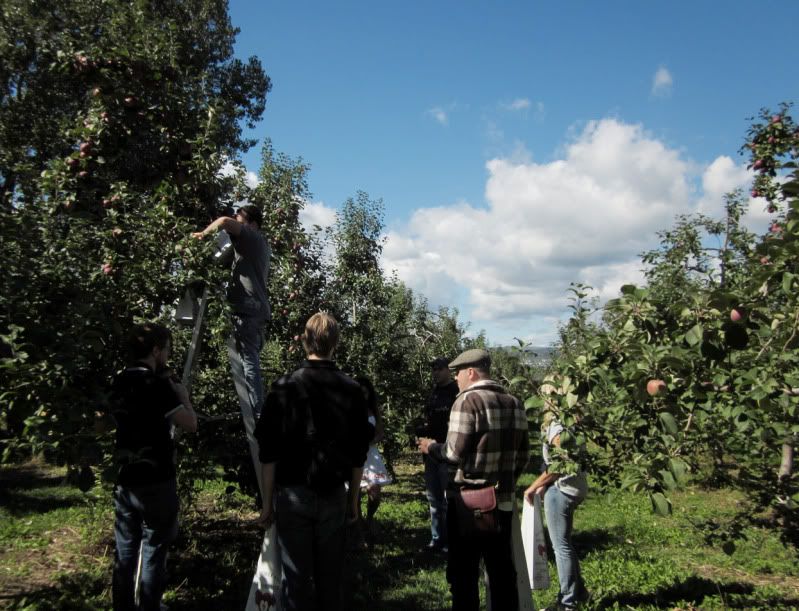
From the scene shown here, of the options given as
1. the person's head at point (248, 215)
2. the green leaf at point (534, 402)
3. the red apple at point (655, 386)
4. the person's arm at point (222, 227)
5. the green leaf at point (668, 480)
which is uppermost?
the person's head at point (248, 215)

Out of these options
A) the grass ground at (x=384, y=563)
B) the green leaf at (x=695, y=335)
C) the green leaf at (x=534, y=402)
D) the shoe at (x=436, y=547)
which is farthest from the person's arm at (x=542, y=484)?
the shoe at (x=436, y=547)

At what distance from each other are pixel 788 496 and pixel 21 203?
15.7 feet

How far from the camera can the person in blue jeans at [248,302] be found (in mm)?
3773

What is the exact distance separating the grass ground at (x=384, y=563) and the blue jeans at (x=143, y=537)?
0.55 metres

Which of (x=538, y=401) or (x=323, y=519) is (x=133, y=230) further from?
(x=538, y=401)

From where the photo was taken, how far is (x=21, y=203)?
3.40 metres

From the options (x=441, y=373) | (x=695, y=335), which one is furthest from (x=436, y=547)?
(x=695, y=335)

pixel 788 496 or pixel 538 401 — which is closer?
pixel 538 401

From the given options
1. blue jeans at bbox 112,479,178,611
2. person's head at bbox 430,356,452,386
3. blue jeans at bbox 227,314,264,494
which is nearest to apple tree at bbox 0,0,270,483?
blue jeans at bbox 227,314,264,494

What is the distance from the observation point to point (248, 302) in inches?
151

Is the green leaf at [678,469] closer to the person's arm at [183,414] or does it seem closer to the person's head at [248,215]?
the person's arm at [183,414]

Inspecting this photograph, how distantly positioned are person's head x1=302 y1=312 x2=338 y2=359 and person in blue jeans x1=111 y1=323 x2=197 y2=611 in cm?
78

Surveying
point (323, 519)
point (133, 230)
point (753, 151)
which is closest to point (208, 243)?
point (133, 230)

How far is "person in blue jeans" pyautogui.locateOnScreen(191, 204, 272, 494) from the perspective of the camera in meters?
3.77
